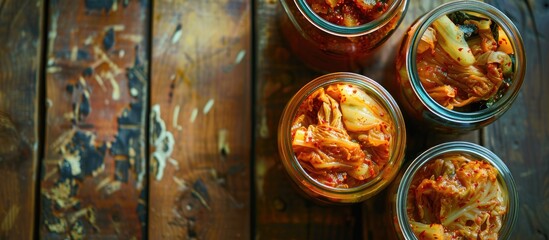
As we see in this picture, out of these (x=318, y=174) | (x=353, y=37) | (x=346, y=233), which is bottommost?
(x=346, y=233)

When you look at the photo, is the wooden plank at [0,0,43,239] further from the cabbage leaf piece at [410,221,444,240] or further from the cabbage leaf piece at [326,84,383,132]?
the cabbage leaf piece at [410,221,444,240]

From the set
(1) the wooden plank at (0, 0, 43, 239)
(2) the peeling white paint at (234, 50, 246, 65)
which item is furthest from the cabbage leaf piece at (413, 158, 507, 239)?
(1) the wooden plank at (0, 0, 43, 239)

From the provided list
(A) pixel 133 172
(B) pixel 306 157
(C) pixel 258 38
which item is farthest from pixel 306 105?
(A) pixel 133 172

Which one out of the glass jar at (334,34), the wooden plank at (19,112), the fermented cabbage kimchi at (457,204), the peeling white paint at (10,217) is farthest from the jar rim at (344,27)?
the peeling white paint at (10,217)

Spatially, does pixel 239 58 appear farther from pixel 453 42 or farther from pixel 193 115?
pixel 453 42

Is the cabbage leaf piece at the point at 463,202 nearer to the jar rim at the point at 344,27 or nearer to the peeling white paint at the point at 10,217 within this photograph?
the jar rim at the point at 344,27

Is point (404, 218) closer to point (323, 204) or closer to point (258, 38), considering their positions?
point (323, 204)
